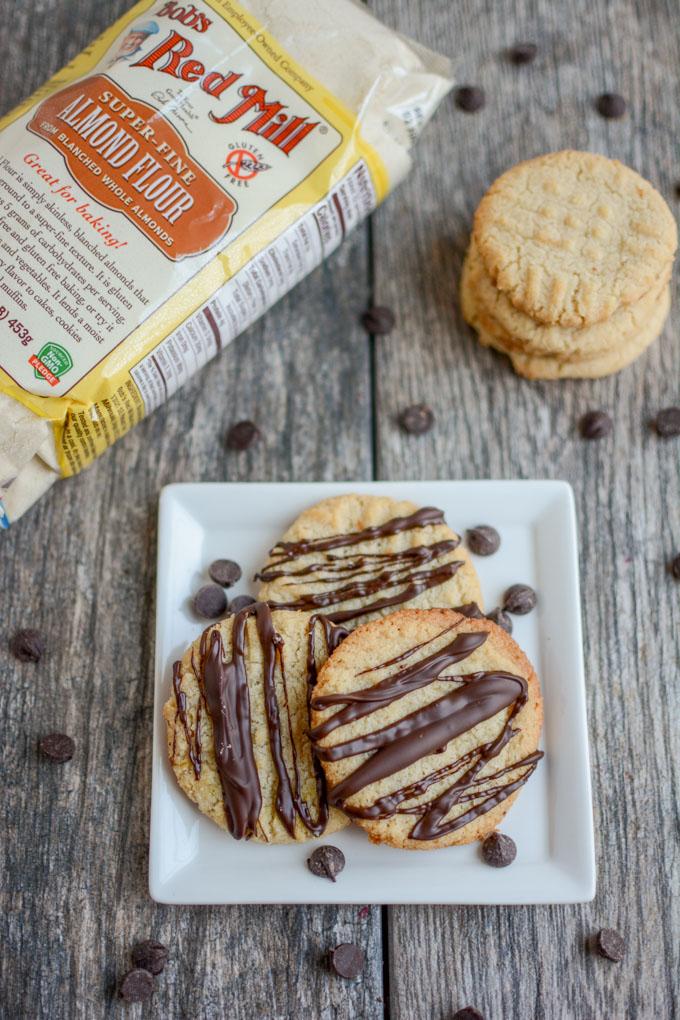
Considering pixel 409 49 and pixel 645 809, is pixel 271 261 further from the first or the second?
pixel 645 809

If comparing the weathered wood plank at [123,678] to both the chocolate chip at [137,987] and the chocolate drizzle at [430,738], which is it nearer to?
the chocolate chip at [137,987]

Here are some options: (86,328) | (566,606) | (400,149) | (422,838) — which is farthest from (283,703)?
(400,149)

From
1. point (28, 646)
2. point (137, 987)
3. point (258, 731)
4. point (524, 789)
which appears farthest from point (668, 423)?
point (137, 987)

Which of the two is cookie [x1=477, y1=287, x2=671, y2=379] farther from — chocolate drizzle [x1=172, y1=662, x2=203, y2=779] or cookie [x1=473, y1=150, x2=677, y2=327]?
chocolate drizzle [x1=172, y1=662, x2=203, y2=779]

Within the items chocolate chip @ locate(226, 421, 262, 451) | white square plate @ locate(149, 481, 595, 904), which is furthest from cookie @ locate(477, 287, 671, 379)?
chocolate chip @ locate(226, 421, 262, 451)

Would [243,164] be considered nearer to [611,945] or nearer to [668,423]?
[668,423]

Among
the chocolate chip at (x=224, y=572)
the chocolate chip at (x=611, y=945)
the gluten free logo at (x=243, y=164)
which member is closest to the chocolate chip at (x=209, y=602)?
the chocolate chip at (x=224, y=572)
